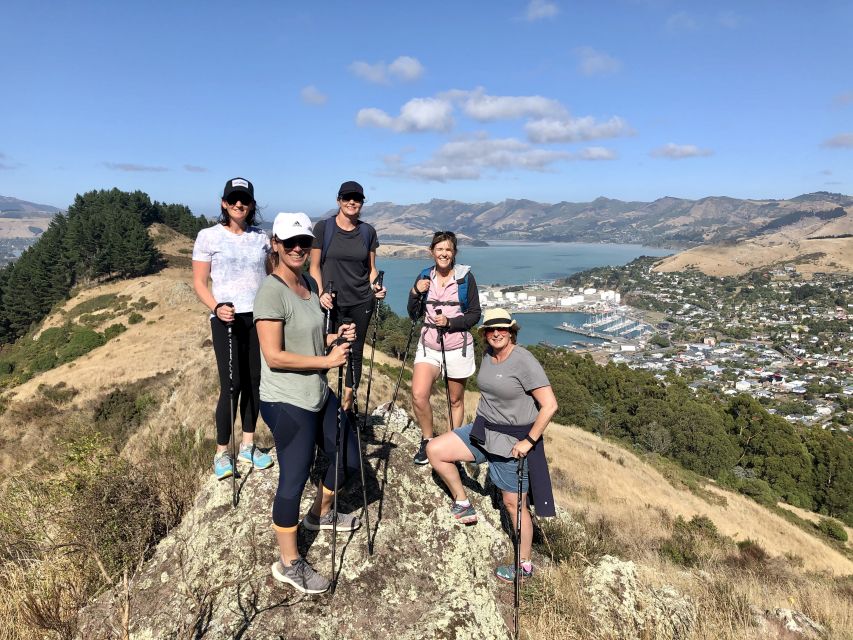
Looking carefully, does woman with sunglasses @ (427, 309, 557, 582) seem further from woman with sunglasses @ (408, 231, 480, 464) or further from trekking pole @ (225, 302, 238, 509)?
trekking pole @ (225, 302, 238, 509)

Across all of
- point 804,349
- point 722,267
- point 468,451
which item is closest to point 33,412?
point 468,451

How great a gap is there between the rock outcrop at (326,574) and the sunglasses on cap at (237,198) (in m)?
2.73

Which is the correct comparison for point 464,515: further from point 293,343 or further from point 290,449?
point 293,343

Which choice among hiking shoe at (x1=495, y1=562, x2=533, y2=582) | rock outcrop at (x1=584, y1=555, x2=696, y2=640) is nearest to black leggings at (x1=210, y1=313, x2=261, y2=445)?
hiking shoe at (x1=495, y1=562, x2=533, y2=582)

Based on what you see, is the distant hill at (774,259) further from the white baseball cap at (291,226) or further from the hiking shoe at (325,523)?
the white baseball cap at (291,226)

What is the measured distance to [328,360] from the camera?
302 cm

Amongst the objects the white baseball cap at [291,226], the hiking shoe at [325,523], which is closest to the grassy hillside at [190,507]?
the hiking shoe at [325,523]

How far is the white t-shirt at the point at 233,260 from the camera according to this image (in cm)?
402

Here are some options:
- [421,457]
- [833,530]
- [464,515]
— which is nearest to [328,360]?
[464,515]

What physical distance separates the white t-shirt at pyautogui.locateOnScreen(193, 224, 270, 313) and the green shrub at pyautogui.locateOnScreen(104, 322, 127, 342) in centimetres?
3785

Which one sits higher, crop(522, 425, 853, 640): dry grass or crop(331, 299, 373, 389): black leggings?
crop(331, 299, 373, 389): black leggings

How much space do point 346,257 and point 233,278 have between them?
1099 mm

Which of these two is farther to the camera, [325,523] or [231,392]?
[231,392]

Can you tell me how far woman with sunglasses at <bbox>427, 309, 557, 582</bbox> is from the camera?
3674mm
